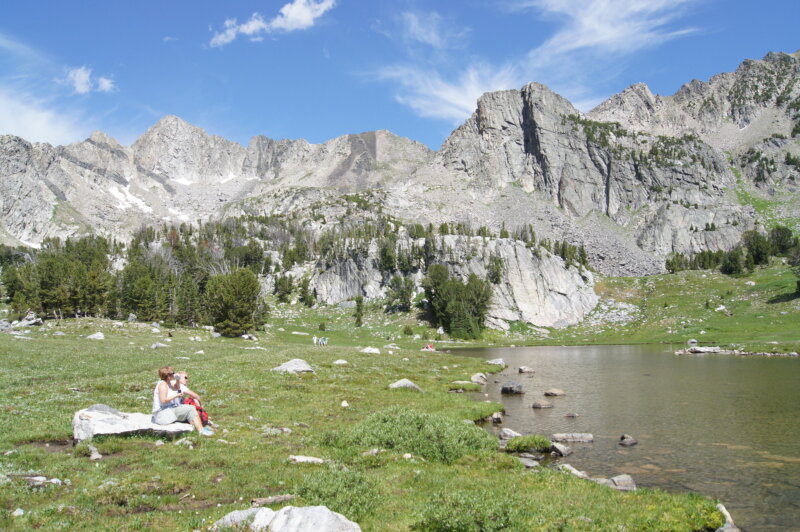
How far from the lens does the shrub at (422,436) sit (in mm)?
19688

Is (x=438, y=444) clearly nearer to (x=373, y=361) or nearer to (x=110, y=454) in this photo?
(x=110, y=454)

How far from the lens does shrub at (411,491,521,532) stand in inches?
458

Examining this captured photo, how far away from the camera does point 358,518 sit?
12406mm

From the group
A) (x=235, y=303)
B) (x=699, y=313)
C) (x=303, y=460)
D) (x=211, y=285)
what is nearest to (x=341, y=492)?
(x=303, y=460)

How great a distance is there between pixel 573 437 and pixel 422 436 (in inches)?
392

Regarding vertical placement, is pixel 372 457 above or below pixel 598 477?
above

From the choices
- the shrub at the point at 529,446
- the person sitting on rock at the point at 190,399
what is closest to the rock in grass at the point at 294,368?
the person sitting on rock at the point at 190,399

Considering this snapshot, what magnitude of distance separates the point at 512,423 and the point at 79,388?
26.6 meters

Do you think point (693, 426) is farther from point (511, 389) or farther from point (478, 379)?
point (478, 379)

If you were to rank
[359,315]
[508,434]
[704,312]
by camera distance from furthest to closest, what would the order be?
[359,315], [704,312], [508,434]

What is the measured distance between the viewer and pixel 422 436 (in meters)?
20.4

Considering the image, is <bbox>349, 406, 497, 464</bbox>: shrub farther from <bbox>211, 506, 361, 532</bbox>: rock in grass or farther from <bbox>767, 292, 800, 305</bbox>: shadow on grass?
<bbox>767, 292, 800, 305</bbox>: shadow on grass

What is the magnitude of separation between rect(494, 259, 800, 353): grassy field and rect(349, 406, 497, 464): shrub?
2916 inches

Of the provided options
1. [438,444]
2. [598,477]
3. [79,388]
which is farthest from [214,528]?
[79,388]
